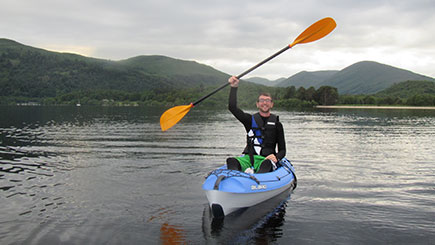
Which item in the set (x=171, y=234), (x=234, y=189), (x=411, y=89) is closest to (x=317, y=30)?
(x=234, y=189)

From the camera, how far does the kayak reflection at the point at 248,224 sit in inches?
251

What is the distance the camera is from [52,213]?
297 inches

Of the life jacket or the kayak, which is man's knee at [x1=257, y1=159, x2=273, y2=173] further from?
the life jacket

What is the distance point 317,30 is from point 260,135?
429 centimetres

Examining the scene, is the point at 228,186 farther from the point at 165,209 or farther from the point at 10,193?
the point at 10,193

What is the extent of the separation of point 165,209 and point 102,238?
6.34 feet

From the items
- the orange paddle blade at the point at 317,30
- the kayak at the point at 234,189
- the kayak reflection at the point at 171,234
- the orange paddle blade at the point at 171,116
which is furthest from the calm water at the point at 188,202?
the orange paddle blade at the point at 317,30

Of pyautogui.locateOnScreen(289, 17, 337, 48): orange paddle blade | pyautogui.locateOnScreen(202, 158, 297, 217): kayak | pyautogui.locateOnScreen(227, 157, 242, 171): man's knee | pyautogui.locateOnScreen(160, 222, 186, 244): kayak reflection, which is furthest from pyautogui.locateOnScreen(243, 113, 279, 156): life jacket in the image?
pyautogui.locateOnScreen(289, 17, 337, 48): orange paddle blade

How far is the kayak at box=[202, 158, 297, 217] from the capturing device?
672 cm

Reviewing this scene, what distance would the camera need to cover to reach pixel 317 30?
10359 millimetres

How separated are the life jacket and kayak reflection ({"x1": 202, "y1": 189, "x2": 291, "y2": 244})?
135 centimetres

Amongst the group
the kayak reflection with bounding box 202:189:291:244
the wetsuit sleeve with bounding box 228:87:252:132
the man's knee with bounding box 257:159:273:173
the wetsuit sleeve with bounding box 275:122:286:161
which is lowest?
the kayak reflection with bounding box 202:189:291:244

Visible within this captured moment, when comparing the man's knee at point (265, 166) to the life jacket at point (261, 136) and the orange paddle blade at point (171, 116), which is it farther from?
the orange paddle blade at point (171, 116)

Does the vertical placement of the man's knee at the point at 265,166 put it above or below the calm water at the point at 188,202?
above
